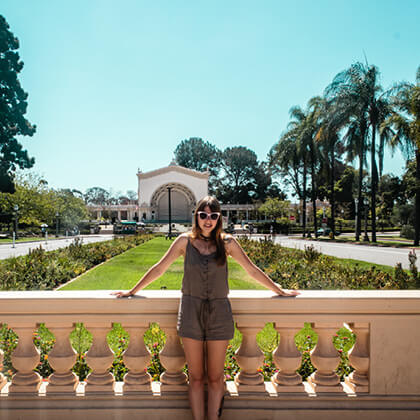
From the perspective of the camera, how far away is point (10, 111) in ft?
68.8

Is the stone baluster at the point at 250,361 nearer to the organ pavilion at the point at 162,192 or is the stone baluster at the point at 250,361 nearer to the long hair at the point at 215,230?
the long hair at the point at 215,230

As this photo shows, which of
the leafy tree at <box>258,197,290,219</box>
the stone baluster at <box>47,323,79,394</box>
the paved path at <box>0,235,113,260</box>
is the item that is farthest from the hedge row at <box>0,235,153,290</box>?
the leafy tree at <box>258,197,290,219</box>

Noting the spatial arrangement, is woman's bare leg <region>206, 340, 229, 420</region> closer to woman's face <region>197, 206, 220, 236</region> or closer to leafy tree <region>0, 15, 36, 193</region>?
woman's face <region>197, 206, 220, 236</region>

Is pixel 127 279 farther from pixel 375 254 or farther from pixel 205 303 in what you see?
pixel 375 254

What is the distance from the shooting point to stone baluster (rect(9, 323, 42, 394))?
231 centimetres

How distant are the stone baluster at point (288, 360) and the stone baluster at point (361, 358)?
344 mm

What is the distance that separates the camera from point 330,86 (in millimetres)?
27031

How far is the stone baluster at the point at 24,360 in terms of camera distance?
2314 millimetres

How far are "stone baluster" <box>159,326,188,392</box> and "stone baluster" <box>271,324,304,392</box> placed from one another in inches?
24.2

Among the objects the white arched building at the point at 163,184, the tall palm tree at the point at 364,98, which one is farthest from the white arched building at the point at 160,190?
the tall palm tree at the point at 364,98

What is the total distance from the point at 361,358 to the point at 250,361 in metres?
0.70

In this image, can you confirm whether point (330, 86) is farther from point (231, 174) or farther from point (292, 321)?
point (231, 174)

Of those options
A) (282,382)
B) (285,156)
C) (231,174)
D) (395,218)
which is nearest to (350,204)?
(395,218)

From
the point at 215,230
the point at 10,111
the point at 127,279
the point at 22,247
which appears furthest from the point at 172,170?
the point at 215,230
